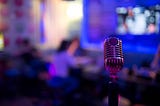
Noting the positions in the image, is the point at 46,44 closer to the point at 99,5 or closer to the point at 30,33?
the point at 30,33

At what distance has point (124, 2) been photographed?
4.77 metres

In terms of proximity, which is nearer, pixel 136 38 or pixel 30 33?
pixel 136 38

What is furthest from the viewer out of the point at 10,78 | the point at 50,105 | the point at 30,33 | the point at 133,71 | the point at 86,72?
the point at 30,33

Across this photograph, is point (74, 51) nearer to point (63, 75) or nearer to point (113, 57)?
point (63, 75)

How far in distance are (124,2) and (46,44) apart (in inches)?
100

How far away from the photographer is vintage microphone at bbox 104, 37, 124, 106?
1.44 meters

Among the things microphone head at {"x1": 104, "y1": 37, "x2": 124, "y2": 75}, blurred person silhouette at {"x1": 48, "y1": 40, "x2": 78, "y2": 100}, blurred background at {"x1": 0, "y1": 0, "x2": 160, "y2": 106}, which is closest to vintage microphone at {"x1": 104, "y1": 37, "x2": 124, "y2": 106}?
microphone head at {"x1": 104, "y1": 37, "x2": 124, "y2": 75}

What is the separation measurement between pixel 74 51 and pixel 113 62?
4.25 meters

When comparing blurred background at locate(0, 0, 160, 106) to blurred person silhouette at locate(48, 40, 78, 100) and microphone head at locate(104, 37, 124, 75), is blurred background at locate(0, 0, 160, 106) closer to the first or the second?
blurred person silhouette at locate(48, 40, 78, 100)

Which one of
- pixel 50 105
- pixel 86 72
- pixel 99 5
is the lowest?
pixel 50 105

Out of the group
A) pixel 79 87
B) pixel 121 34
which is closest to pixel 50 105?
pixel 79 87

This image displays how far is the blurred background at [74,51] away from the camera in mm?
4926

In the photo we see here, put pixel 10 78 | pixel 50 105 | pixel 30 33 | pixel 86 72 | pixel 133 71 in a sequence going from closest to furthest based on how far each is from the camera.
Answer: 1. pixel 133 71
2. pixel 50 105
3. pixel 86 72
4. pixel 10 78
5. pixel 30 33

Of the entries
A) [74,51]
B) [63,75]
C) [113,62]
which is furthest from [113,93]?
[74,51]
